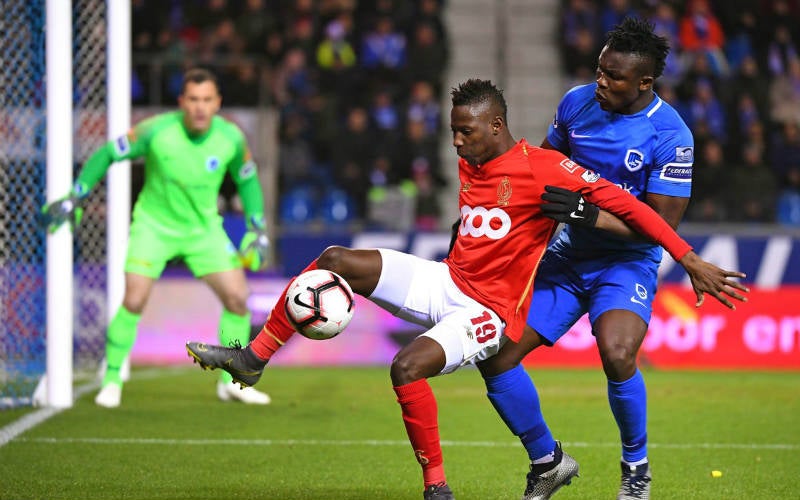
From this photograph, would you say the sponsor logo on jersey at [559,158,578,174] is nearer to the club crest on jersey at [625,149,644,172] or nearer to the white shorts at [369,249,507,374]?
the club crest on jersey at [625,149,644,172]

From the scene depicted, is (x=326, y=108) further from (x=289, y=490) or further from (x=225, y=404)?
(x=289, y=490)

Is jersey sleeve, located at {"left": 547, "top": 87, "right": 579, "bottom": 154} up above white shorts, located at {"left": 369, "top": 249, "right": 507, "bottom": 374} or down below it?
above

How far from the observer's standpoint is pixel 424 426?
202 inches

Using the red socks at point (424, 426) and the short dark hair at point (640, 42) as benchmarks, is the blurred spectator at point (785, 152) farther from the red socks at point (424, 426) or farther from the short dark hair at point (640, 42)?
the red socks at point (424, 426)

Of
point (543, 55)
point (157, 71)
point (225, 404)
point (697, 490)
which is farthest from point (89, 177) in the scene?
point (543, 55)

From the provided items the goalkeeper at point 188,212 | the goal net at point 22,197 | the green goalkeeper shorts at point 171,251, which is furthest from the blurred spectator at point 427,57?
the goal net at point 22,197

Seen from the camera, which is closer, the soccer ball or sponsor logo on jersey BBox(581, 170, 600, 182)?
the soccer ball

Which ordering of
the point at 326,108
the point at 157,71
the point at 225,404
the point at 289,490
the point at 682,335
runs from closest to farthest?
the point at 289,490, the point at 225,404, the point at 682,335, the point at 157,71, the point at 326,108

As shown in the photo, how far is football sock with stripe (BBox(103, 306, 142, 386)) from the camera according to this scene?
29.8ft

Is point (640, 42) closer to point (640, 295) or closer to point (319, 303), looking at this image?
point (640, 295)

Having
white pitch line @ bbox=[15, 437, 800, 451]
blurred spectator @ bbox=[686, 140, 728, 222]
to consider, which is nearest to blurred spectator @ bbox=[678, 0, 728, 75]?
blurred spectator @ bbox=[686, 140, 728, 222]

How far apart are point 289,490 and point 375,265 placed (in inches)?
51.7

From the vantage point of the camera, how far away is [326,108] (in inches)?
619

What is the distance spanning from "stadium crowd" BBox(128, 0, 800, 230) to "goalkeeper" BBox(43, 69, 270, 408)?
5.42 meters
